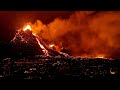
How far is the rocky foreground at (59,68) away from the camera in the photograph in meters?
3.24

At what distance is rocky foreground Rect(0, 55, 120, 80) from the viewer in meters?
3.24

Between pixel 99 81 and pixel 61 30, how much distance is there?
1.02 metres

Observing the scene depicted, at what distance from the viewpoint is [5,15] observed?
11.6 ft

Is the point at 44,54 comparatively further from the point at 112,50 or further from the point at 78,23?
the point at 112,50

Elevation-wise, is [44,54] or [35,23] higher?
[35,23]

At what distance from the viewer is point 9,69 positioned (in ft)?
11.0

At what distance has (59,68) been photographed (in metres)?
3.37

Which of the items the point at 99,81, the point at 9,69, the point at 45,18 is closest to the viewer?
the point at 99,81
